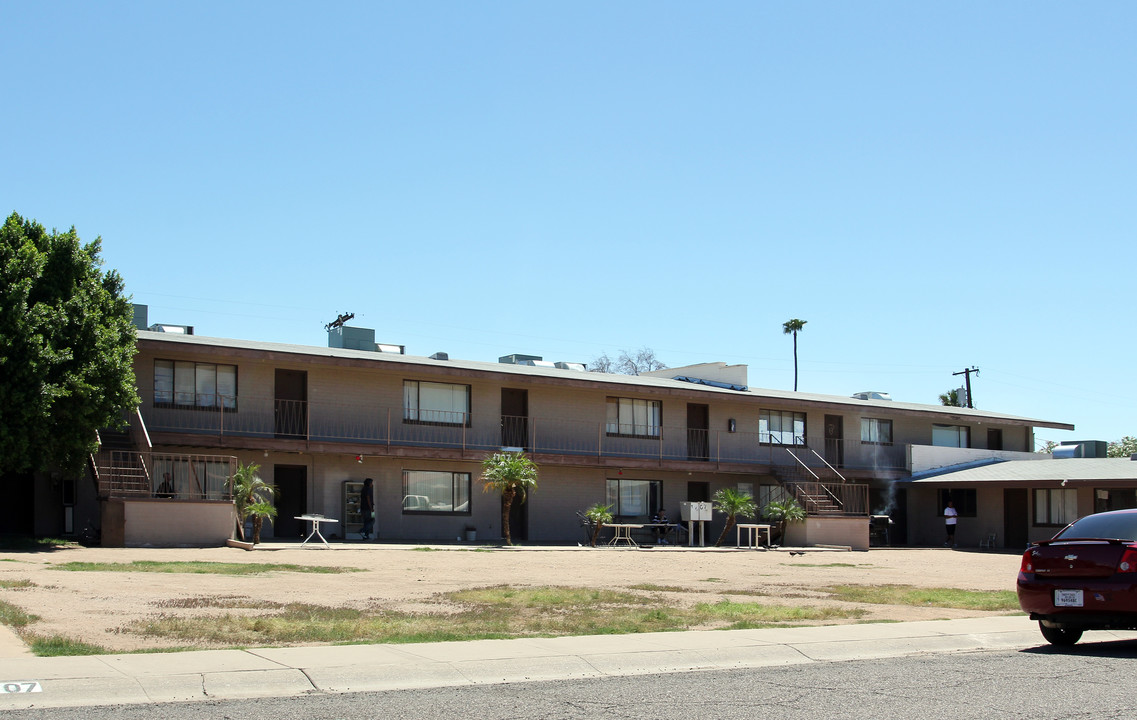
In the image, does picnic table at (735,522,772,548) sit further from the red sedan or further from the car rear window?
the red sedan

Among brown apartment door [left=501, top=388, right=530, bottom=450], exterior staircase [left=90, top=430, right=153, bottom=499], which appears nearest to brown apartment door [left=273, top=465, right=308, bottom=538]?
exterior staircase [left=90, top=430, right=153, bottom=499]

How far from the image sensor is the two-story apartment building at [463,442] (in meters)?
28.8

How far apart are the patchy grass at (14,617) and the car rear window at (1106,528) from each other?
10.5 m

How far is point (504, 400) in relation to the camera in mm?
35031

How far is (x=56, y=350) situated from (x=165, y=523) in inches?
172

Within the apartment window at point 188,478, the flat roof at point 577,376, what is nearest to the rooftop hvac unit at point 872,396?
the flat roof at point 577,376

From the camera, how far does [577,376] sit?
35.0 metres

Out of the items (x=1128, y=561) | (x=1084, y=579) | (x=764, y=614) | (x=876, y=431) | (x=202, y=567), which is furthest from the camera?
(x=876, y=431)

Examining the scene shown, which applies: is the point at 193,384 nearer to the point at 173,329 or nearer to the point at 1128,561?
the point at 173,329

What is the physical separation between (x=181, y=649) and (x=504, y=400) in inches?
985

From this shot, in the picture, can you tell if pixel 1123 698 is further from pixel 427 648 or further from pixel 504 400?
pixel 504 400

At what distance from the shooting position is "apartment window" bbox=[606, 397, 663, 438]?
3688cm

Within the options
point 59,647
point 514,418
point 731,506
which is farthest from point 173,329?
point 59,647

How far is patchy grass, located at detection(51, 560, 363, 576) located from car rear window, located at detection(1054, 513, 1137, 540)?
12046 mm
